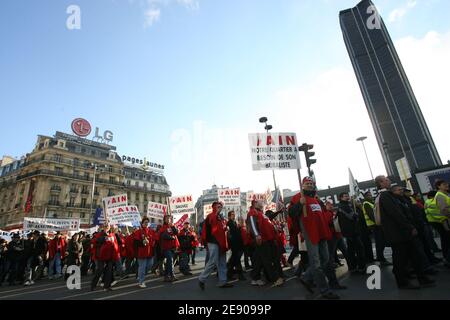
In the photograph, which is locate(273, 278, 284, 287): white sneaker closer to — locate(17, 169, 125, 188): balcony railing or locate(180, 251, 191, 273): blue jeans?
locate(180, 251, 191, 273): blue jeans

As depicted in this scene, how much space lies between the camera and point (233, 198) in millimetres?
16641

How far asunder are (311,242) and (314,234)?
5.6 inches

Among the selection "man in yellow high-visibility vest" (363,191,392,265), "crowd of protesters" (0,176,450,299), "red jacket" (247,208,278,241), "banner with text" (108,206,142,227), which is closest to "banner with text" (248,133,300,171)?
"crowd of protesters" (0,176,450,299)

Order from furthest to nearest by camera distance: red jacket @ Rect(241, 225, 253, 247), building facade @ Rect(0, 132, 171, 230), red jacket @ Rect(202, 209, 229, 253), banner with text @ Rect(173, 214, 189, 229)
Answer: building facade @ Rect(0, 132, 171, 230), banner with text @ Rect(173, 214, 189, 229), red jacket @ Rect(241, 225, 253, 247), red jacket @ Rect(202, 209, 229, 253)

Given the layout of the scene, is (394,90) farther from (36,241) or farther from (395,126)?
(36,241)

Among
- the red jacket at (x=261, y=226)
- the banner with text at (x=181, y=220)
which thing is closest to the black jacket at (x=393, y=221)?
the red jacket at (x=261, y=226)

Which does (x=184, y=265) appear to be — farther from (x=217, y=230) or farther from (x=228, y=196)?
(x=228, y=196)

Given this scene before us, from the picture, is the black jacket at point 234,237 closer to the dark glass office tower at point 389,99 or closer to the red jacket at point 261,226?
the red jacket at point 261,226

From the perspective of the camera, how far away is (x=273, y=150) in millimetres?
7602

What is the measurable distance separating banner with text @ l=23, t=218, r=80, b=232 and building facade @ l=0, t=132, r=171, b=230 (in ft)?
92.0

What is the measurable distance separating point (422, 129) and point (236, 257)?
13208cm

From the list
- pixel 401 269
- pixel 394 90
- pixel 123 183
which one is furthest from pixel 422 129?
pixel 401 269

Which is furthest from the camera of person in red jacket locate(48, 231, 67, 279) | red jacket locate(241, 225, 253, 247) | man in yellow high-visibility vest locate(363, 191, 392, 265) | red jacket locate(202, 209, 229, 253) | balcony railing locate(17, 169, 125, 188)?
balcony railing locate(17, 169, 125, 188)

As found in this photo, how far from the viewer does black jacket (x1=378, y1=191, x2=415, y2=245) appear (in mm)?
4840
